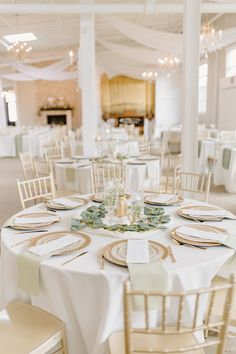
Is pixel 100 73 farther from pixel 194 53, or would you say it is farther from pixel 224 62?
pixel 194 53

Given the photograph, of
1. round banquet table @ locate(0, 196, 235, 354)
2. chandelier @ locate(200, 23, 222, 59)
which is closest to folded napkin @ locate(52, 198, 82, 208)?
round banquet table @ locate(0, 196, 235, 354)

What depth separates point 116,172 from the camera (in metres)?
4.10

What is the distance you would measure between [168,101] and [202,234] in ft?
44.2

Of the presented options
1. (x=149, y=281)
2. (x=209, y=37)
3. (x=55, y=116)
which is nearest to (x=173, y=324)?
(x=149, y=281)

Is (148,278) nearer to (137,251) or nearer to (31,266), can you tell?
Answer: (137,251)

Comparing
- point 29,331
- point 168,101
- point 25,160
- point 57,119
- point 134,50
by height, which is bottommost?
point 29,331

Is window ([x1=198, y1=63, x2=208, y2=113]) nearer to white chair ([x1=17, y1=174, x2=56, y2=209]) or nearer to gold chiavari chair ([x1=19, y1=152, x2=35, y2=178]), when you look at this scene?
gold chiavari chair ([x1=19, y1=152, x2=35, y2=178])

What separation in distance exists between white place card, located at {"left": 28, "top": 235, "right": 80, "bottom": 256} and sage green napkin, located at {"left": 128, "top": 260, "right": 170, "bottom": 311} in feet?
1.51

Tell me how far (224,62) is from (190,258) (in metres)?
10.6

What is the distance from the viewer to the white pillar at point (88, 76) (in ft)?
22.7

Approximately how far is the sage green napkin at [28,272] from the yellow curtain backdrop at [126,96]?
14.8 meters

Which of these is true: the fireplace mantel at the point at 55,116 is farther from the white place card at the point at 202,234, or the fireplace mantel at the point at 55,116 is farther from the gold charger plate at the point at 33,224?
the white place card at the point at 202,234

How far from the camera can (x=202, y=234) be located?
6.86 ft

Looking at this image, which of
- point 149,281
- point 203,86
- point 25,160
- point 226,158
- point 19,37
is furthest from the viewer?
point 203,86
